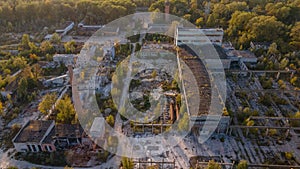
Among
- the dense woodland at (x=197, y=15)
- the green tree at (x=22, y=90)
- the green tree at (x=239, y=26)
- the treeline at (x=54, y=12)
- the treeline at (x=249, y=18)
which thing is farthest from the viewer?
the treeline at (x=54, y=12)

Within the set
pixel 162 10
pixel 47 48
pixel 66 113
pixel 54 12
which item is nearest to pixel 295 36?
pixel 162 10

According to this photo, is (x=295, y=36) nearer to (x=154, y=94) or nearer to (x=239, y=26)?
(x=239, y=26)

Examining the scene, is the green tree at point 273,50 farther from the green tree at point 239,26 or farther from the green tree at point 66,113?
the green tree at point 66,113

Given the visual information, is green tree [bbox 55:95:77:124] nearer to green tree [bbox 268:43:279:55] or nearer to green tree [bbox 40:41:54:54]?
green tree [bbox 40:41:54:54]

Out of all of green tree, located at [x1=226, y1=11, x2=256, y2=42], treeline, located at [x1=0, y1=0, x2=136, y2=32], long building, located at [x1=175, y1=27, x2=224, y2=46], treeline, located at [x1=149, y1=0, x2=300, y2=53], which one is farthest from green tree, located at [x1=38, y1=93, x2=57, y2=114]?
green tree, located at [x1=226, y1=11, x2=256, y2=42]

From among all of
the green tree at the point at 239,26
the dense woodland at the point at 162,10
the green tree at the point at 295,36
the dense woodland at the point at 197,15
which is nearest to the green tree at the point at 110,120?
the dense woodland at the point at 197,15

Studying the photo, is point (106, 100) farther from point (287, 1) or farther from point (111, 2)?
point (287, 1)

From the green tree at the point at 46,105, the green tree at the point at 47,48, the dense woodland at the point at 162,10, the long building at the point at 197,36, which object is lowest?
the green tree at the point at 46,105
